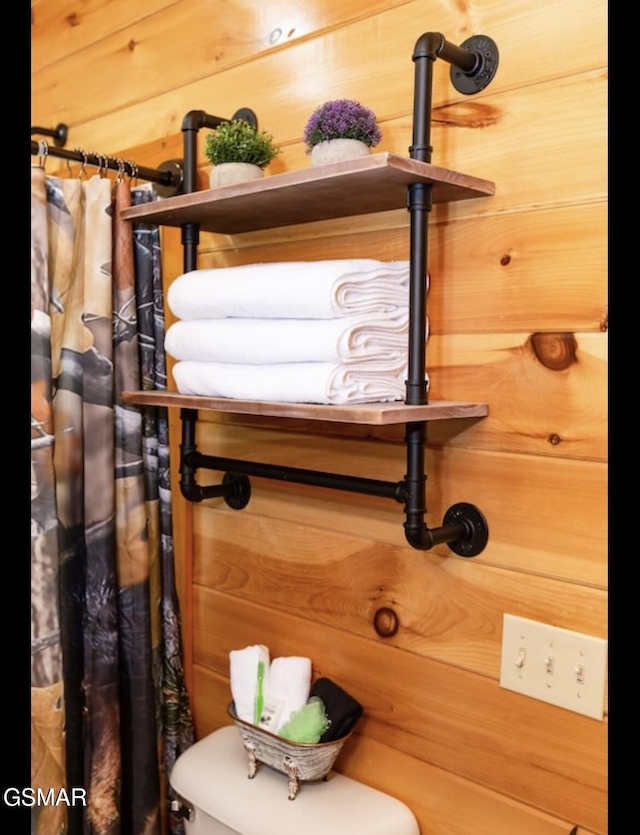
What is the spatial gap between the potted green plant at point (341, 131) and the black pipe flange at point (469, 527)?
0.50 m

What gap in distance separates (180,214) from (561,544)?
0.76 metres

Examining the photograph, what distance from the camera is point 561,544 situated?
3.34ft

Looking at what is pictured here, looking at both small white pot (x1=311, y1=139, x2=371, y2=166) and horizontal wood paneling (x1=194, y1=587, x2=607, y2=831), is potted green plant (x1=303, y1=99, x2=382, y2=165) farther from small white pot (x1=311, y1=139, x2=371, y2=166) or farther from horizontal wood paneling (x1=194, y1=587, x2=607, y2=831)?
horizontal wood paneling (x1=194, y1=587, x2=607, y2=831)

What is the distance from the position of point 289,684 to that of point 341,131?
2.68 ft

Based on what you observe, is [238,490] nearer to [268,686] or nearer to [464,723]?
[268,686]

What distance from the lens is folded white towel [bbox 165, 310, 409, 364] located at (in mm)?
1017

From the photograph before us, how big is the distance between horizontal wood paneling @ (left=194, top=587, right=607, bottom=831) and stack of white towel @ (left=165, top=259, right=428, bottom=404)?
1.40 feet

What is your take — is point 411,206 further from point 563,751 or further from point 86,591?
point 86,591

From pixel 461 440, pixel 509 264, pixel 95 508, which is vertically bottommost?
pixel 95 508

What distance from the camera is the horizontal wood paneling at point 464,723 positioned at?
1009 mm

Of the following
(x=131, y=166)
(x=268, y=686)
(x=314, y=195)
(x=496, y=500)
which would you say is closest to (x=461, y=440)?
(x=496, y=500)

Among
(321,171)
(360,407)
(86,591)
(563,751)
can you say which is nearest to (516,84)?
(321,171)

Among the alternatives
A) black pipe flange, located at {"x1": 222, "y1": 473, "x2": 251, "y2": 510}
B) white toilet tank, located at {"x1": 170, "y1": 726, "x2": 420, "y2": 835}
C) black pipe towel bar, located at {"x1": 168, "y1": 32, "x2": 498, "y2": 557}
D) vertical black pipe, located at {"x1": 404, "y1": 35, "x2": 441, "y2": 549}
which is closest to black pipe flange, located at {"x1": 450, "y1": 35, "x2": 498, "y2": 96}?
black pipe towel bar, located at {"x1": 168, "y1": 32, "x2": 498, "y2": 557}

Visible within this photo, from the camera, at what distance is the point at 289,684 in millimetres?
1240
